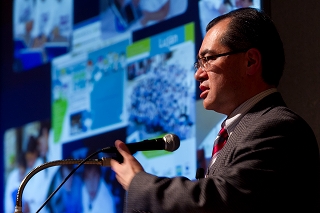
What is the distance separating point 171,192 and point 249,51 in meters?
0.57

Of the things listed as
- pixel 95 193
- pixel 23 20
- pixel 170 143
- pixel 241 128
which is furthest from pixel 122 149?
pixel 23 20

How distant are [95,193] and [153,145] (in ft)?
5.94

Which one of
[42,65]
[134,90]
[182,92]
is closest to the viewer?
[182,92]

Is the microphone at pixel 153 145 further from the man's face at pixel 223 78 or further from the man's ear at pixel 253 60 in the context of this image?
the man's ear at pixel 253 60

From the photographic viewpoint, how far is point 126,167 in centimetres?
173

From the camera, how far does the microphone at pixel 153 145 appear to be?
5.90ft

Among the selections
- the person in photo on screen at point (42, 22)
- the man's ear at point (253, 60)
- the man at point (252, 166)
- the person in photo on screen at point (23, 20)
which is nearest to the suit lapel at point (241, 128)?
the man at point (252, 166)

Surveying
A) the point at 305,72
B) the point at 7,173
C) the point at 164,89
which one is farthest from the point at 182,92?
the point at 7,173

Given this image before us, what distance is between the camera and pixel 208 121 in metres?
3.05

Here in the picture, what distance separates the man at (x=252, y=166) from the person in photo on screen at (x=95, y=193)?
1627mm

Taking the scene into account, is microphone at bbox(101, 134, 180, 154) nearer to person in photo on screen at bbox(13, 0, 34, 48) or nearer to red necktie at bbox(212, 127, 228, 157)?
red necktie at bbox(212, 127, 228, 157)

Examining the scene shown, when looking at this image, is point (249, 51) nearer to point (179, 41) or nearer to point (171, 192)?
point (171, 192)

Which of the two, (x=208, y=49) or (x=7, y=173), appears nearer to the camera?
(x=208, y=49)

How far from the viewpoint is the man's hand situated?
172 centimetres
